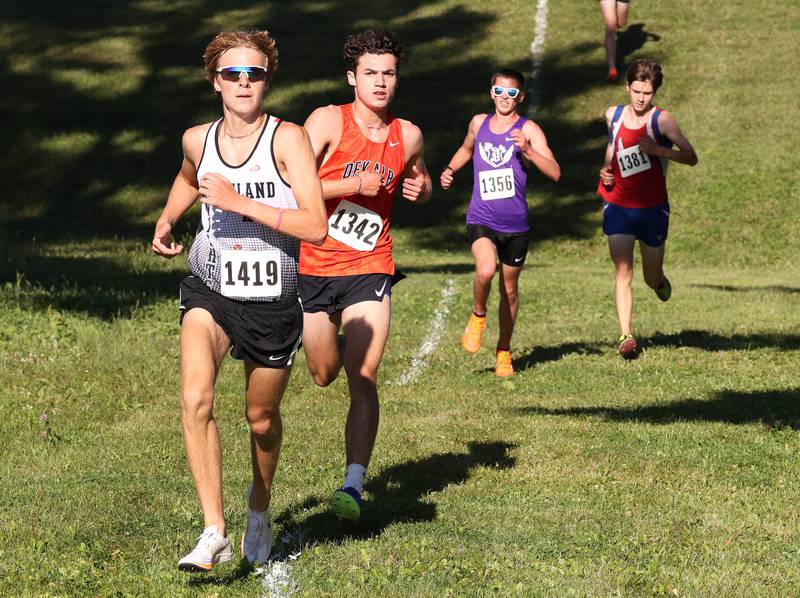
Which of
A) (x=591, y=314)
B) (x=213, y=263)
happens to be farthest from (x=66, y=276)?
(x=213, y=263)

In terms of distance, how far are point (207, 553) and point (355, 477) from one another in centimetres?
131

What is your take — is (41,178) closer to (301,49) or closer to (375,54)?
(301,49)

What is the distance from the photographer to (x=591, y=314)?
48.2ft

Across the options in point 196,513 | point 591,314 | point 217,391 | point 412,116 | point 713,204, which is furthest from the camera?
point 412,116

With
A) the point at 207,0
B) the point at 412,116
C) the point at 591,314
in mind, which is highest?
the point at 207,0

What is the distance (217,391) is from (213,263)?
4799 mm

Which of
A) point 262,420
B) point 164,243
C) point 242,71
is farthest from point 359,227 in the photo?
point 242,71

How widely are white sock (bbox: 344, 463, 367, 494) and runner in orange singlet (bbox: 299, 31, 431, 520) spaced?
0.30m

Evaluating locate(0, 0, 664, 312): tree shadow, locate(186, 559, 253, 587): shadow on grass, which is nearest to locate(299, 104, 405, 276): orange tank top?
locate(186, 559, 253, 587): shadow on grass

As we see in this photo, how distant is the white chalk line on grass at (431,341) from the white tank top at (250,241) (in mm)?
5191

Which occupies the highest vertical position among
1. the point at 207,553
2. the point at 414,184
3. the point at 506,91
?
the point at 506,91

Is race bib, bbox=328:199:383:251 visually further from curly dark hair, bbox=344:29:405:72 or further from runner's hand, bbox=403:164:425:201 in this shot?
curly dark hair, bbox=344:29:405:72

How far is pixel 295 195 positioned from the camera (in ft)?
18.2

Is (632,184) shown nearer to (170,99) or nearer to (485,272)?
(485,272)
